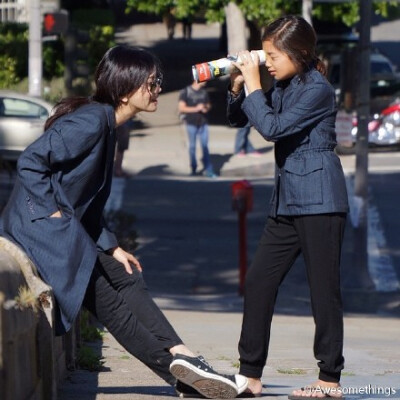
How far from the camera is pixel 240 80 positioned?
5273 mm

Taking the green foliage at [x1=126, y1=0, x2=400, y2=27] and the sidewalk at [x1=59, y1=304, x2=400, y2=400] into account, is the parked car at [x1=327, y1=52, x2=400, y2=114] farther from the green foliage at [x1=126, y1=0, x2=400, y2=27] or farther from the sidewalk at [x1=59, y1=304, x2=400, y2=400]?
the sidewalk at [x1=59, y1=304, x2=400, y2=400]

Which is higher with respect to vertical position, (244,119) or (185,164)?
(244,119)

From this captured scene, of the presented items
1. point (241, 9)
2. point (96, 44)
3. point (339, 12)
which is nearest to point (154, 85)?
point (241, 9)

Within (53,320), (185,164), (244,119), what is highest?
(244,119)

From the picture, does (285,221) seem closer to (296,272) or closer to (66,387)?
(66,387)

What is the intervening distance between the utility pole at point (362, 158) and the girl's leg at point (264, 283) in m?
7.23

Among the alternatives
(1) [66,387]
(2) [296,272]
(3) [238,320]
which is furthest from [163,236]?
(1) [66,387]

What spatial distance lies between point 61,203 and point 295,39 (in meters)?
1.28

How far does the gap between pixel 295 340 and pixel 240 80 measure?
352cm

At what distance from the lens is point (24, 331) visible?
432cm

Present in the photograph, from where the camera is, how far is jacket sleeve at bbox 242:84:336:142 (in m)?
4.97

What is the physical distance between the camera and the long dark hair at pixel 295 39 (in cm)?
506

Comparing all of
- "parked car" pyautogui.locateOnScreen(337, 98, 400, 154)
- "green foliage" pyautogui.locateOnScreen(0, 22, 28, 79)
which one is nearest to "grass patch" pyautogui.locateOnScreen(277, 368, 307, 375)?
"parked car" pyautogui.locateOnScreen(337, 98, 400, 154)

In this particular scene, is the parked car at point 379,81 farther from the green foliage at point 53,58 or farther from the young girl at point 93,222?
the young girl at point 93,222
